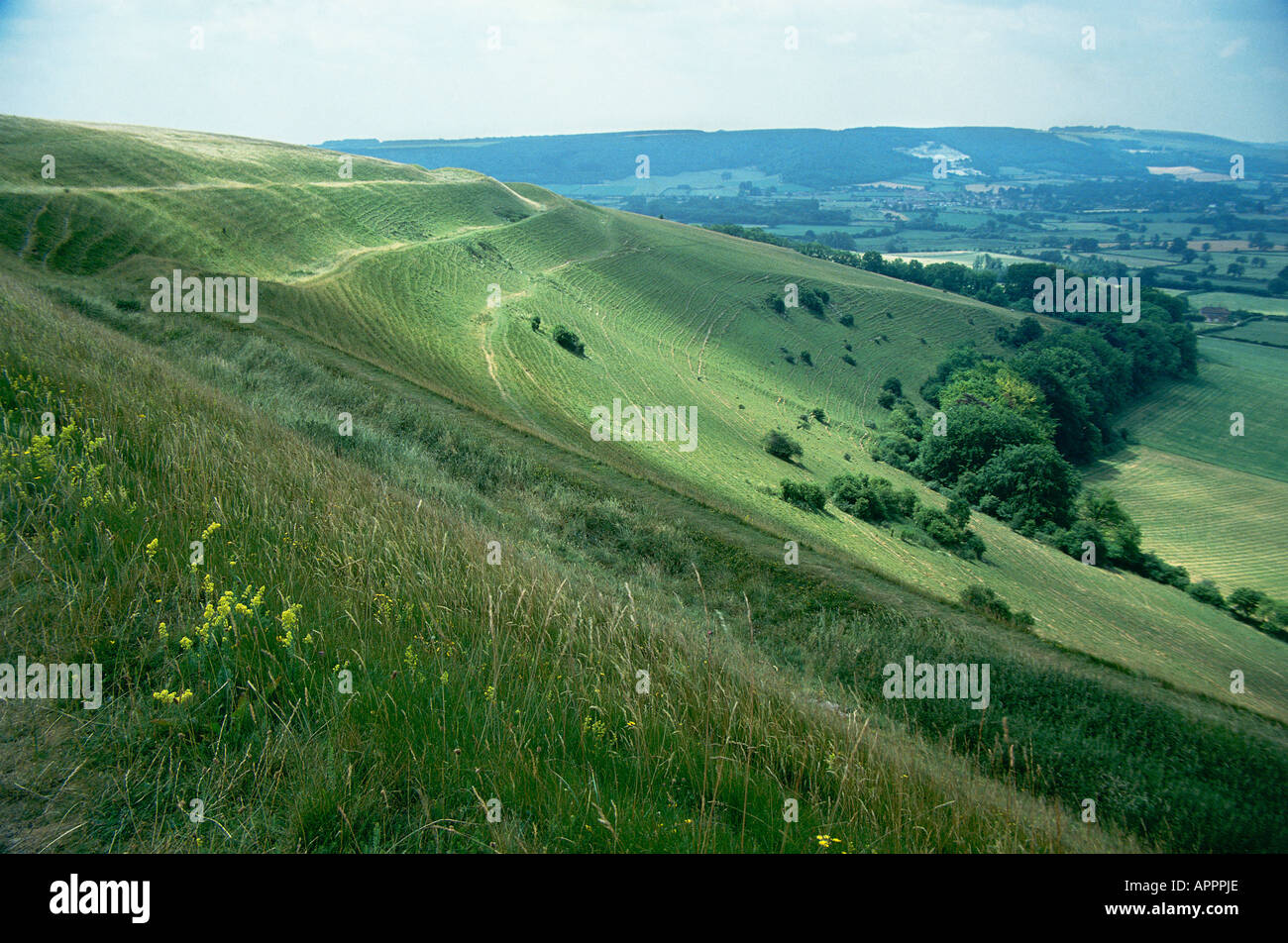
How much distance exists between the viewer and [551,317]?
5206 cm

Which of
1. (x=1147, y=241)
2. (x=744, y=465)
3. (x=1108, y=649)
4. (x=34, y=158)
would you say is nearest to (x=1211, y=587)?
(x=1108, y=649)

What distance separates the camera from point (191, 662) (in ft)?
10.0

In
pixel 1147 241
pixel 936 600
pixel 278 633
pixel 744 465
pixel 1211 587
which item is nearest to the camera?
pixel 278 633

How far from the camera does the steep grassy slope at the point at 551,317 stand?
31.1m

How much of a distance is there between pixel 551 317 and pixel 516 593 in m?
49.7

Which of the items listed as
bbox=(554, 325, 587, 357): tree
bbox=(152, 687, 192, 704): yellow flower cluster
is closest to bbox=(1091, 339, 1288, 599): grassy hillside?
bbox=(554, 325, 587, 357): tree

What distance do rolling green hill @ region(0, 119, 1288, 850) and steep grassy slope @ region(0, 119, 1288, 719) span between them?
429 millimetres

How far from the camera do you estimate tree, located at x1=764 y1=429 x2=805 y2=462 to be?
151 ft

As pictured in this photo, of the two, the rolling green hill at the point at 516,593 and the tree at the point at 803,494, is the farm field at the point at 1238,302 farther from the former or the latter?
the tree at the point at 803,494

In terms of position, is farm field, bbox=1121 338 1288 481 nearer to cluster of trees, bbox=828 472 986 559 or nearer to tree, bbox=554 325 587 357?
cluster of trees, bbox=828 472 986 559

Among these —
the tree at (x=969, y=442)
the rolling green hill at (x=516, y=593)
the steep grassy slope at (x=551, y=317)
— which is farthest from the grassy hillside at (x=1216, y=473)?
the rolling green hill at (x=516, y=593)

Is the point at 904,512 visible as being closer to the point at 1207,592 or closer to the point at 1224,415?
the point at 1207,592

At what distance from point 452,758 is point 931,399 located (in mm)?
87813
